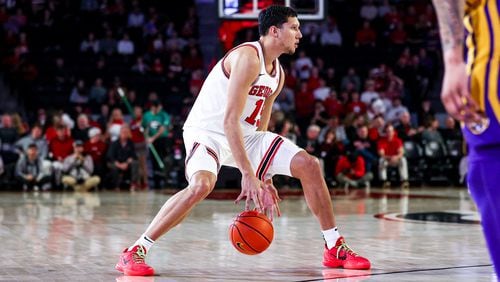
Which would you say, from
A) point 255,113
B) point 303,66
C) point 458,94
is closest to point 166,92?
point 303,66

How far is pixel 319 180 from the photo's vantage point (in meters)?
5.54

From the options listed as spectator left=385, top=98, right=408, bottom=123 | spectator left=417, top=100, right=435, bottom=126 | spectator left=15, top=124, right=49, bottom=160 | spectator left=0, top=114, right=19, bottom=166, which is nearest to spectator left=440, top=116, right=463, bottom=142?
spectator left=417, top=100, right=435, bottom=126

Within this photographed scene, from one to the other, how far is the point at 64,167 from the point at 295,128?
150 inches

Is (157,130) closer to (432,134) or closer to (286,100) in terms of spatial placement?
(286,100)

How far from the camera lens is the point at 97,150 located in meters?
15.5

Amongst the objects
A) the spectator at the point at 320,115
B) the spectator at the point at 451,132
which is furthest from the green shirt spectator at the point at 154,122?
the spectator at the point at 451,132

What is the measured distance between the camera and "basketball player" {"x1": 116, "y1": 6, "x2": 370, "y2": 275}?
5.30 m

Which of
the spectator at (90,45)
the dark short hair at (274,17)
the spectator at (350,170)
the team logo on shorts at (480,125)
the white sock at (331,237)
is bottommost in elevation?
the spectator at (350,170)

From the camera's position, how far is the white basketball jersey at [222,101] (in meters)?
5.54

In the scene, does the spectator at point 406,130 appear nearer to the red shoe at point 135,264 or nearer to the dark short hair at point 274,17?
the dark short hair at point 274,17

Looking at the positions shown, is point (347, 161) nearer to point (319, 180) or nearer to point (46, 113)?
point (46, 113)

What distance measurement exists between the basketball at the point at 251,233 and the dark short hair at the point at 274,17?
1.11m

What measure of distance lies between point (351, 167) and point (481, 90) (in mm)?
12844

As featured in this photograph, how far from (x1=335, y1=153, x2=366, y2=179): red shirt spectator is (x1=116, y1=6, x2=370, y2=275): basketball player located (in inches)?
391
